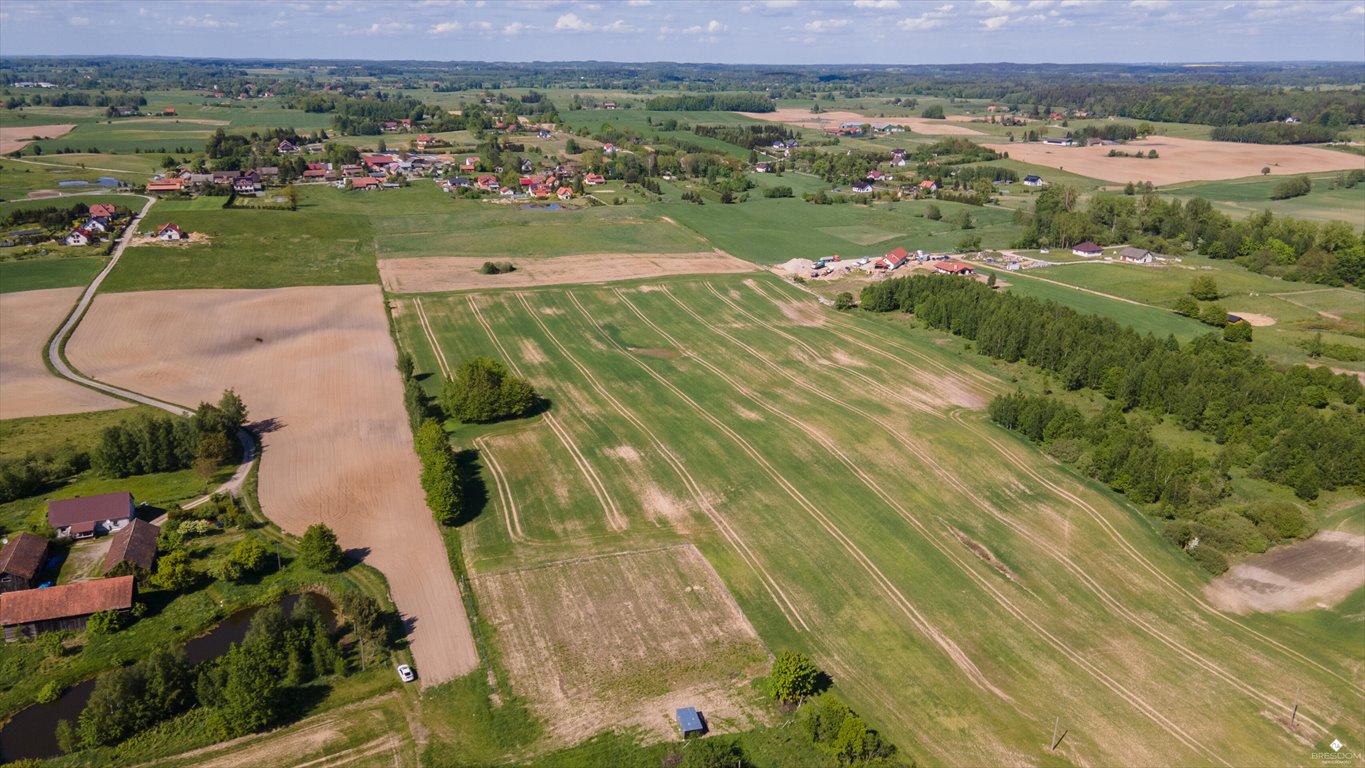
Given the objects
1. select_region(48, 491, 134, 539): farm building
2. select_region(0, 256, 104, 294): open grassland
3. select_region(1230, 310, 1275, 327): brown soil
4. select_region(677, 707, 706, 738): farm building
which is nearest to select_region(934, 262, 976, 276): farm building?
select_region(1230, 310, 1275, 327): brown soil

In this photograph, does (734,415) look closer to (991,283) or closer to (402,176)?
(991,283)

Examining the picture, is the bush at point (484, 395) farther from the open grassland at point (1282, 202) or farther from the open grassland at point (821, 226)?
the open grassland at point (1282, 202)

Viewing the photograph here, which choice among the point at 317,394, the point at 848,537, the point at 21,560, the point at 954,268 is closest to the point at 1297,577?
the point at 848,537

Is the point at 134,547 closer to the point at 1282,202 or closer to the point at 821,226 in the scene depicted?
the point at 821,226

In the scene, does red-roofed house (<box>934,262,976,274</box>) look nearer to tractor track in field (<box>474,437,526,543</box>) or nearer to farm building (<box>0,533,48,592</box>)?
tractor track in field (<box>474,437,526,543</box>)

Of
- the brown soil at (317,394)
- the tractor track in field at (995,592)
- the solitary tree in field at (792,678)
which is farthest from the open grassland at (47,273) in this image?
the solitary tree in field at (792,678)

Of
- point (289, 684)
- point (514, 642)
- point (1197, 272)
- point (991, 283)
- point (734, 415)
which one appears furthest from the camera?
point (1197, 272)

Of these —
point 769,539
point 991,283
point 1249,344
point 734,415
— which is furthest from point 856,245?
point 769,539
